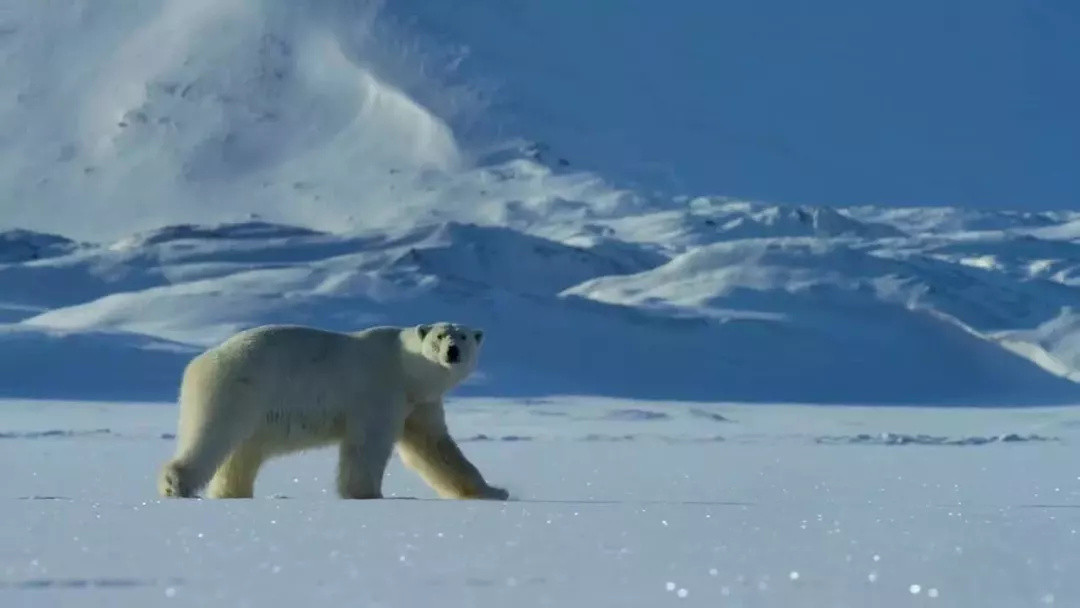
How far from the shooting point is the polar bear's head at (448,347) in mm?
8719

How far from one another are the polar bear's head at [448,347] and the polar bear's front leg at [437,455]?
0.97ft

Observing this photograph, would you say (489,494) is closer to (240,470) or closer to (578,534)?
(240,470)

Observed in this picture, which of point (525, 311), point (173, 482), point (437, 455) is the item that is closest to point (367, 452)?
Answer: point (437, 455)

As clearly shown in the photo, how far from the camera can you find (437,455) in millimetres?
8984

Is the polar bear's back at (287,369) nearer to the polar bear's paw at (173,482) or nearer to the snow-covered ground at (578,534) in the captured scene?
the polar bear's paw at (173,482)

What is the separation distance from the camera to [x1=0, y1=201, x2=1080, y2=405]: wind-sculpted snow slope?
2722cm

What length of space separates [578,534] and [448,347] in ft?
8.22

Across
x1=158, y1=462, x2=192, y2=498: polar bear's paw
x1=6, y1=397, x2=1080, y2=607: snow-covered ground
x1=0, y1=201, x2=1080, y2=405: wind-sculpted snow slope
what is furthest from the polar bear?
x1=0, y1=201, x2=1080, y2=405: wind-sculpted snow slope

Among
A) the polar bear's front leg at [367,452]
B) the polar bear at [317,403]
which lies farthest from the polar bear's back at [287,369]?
the polar bear's front leg at [367,452]

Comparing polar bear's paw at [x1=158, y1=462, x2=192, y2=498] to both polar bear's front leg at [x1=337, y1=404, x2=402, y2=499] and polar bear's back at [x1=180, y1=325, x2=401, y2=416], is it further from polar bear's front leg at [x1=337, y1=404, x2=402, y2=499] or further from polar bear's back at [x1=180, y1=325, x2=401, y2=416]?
polar bear's front leg at [x1=337, y1=404, x2=402, y2=499]

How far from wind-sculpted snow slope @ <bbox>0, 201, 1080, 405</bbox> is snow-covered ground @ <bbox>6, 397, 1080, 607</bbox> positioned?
14.4 m

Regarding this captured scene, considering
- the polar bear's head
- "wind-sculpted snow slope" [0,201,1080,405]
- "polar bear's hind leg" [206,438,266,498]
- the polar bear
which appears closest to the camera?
the polar bear

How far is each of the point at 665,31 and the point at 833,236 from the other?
3185 cm

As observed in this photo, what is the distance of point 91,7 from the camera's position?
71000 mm
